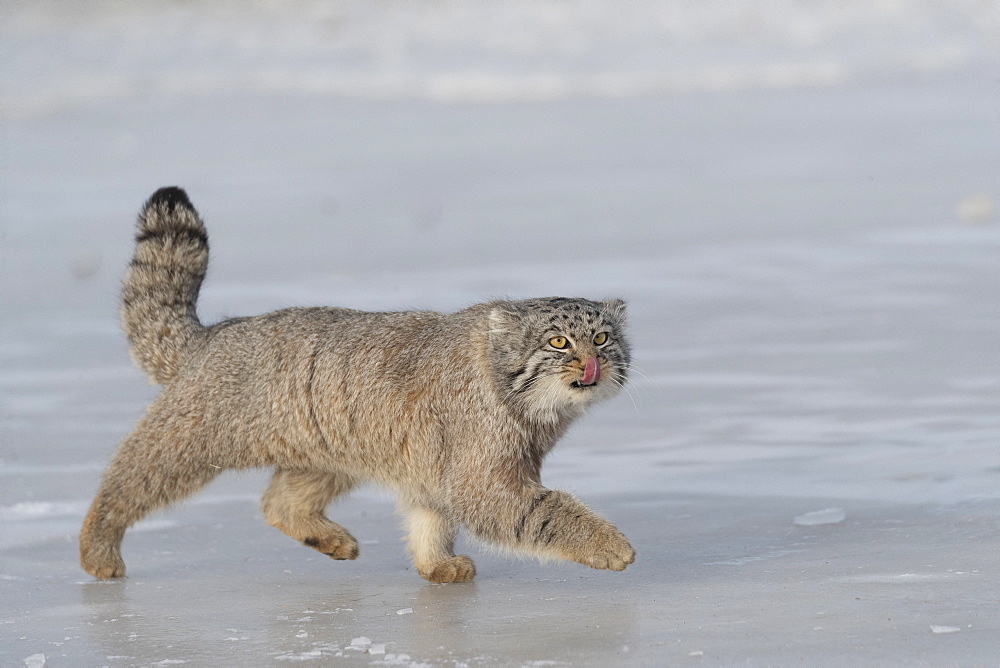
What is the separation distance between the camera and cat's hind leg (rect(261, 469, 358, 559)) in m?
6.44

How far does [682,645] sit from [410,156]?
1157cm

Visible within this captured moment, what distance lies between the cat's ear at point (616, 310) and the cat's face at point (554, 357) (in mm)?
95

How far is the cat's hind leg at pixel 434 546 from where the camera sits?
614cm

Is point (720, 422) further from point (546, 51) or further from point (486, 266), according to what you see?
point (546, 51)

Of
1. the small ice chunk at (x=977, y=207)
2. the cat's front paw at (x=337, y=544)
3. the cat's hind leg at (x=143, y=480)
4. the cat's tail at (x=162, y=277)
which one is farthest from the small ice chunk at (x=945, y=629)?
the small ice chunk at (x=977, y=207)

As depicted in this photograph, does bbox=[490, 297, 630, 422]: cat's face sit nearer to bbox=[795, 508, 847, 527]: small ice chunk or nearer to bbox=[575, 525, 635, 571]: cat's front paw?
bbox=[575, 525, 635, 571]: cat's front paw

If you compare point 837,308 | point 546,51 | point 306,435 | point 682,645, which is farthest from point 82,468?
point 546,51

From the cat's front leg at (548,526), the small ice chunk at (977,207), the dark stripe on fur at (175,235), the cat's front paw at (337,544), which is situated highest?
the small ice chunk at (977,207)

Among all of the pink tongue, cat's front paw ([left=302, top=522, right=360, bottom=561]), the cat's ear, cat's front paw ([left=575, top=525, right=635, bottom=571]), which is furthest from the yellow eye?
cat's front paw ([left=302, top=522, right=360, bottom=561])

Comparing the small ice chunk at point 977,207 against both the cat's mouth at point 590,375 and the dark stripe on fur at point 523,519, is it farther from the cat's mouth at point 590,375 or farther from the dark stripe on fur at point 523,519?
the dark stripe on fur at point 523,519

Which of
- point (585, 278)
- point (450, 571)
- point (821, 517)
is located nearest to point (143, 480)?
point (450, 571)

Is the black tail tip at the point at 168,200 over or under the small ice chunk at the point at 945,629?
over

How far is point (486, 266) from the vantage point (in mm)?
11242

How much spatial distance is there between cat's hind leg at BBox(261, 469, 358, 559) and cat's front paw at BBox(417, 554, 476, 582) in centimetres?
45
